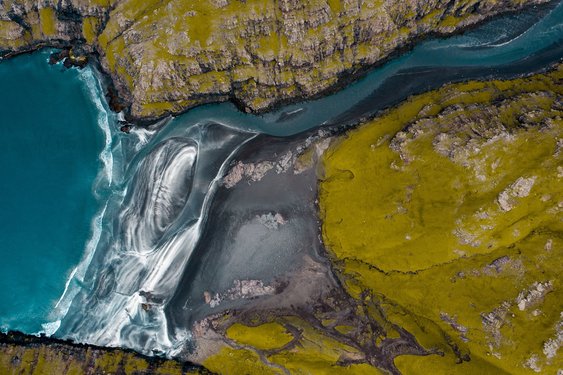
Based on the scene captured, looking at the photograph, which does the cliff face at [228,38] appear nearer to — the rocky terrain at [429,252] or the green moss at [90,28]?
the green moss at [90,28]

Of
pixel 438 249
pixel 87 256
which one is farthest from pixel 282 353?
pixel 87 256

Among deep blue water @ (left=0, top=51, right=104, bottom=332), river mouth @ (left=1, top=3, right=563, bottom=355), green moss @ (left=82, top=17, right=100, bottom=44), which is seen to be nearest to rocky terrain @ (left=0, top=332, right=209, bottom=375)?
river mouth @ (left=1, top=3, right=563, bottom=355)

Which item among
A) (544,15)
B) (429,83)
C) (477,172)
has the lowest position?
(477,172)

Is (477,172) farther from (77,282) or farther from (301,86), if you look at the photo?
(77,282)

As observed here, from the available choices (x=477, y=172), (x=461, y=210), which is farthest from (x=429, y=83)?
(x=461, y=210)

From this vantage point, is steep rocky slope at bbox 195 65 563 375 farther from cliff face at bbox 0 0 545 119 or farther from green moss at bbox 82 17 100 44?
green moss at bbox 82 17 100 44

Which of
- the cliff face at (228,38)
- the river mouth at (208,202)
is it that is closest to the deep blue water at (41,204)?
the river mouth at (208,202)
